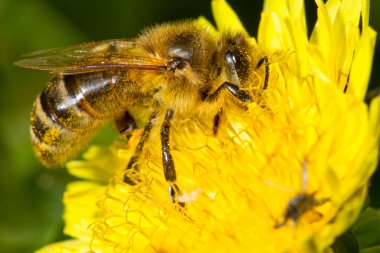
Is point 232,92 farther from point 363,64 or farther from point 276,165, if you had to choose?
point 363,64

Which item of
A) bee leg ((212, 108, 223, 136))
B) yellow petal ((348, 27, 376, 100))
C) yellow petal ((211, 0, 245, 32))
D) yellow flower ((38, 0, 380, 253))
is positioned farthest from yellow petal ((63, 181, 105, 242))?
yellow petal ((348, 27, 376, 100))

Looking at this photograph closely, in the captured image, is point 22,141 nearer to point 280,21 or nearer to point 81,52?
point 81,52

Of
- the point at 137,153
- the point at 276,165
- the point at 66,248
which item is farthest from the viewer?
the point at 66,248

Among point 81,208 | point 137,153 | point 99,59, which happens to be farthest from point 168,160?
point 81,208

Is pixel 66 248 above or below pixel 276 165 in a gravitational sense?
below

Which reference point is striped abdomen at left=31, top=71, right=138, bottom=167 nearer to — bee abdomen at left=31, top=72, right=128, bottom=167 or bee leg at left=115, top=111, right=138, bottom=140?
bee abdomen at left=31, top=72, right=128, bottom=167

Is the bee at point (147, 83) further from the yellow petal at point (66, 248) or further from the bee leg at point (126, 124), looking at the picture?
the yellow petal at point (66, 248)
